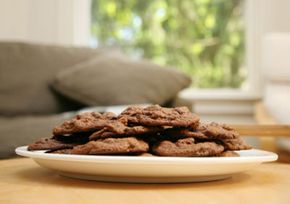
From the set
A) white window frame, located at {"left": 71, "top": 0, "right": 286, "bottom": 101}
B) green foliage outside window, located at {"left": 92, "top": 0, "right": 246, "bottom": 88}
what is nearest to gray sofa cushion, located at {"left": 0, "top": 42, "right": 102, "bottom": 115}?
white window frame, located at {"left": 71, "top": 0, "right": 286, "bottom": 101}

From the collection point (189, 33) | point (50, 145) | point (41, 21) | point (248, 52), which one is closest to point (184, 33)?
point (189, 33)

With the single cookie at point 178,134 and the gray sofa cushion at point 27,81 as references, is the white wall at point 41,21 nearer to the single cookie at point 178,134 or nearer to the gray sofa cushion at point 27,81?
the gray sofa cushion at point 27,81

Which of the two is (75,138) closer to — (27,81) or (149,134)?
(149,134)

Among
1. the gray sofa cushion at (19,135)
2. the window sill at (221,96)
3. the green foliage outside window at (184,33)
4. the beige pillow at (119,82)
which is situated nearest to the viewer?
the gray sofa cushion at (19,135)

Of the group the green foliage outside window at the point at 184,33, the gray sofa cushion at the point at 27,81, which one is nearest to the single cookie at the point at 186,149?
the gray sofa cushion at the point at 27,81

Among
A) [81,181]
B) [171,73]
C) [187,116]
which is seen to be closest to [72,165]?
[81,181]

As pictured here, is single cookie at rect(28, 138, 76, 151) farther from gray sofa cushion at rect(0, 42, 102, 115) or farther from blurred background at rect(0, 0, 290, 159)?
blurred background at rect(0, 0, 290, 159)
